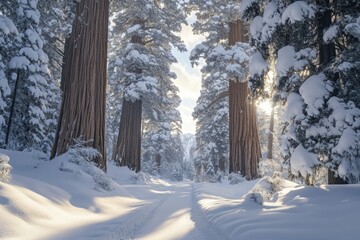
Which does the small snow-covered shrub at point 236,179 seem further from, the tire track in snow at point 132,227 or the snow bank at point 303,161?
the snow bank at point 303,161

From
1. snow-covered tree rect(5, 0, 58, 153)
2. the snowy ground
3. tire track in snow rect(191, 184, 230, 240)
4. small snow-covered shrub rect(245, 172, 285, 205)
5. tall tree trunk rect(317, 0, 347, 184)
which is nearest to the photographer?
the snowy ground

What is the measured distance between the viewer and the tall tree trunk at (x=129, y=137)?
17.1 meters

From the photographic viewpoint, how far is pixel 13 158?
8.94m

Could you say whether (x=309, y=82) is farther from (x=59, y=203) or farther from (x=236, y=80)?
(x=236, y=80)

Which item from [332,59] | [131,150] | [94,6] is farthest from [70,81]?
[131,150]

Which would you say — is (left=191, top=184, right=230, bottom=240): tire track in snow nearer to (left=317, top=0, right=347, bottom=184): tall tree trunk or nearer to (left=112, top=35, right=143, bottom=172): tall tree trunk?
(left=317, top=0, right=347, bottom=184): tall tree trunk

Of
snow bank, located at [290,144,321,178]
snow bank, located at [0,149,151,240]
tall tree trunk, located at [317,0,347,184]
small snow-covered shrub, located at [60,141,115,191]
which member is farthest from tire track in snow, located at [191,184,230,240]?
small snow-covered shrub, located at [60,141,115,191]

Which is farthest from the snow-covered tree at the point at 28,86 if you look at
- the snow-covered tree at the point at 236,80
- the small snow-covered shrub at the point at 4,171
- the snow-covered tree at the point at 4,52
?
the small snow-covered shrub at the point at 4,171

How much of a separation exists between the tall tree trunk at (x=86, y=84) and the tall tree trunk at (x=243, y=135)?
239 inches

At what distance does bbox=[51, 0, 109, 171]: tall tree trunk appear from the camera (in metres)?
9.19

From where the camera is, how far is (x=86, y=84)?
31.0 feet

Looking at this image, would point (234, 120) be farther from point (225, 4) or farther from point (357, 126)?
point (357, 126)

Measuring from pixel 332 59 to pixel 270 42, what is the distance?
1320 mm

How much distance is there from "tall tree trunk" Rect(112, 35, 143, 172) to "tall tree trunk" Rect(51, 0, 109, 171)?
7429 mm
